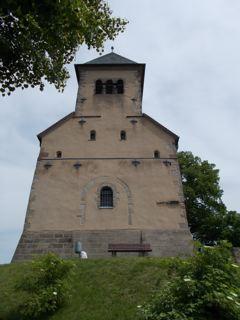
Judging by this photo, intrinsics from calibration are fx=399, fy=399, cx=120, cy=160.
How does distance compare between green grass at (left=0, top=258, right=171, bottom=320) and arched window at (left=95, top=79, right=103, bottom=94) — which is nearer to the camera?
green grass at (left=0, top=258, right=171, bottom=320)

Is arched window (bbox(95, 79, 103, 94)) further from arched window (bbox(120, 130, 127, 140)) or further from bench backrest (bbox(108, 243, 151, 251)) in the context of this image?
bench backrest (bbox(108, 243, 151, 251))

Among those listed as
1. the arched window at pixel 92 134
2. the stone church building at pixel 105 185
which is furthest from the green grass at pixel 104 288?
the arched window at pixel 92 134

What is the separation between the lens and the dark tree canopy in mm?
28781

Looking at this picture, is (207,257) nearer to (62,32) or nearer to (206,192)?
(62,32)

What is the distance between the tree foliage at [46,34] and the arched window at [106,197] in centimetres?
839

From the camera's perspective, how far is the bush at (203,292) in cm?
657

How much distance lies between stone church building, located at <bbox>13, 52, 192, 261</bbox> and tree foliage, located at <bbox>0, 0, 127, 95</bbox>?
27.0 feet

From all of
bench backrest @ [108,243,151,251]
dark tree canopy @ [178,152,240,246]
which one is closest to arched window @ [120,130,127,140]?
bench backrest @ [108,243,151,251]

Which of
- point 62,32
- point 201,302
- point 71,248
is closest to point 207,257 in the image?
point 201,302

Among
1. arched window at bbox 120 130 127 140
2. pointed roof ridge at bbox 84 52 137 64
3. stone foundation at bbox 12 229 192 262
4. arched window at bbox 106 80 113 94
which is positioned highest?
pointed roof ridge at bbox 84 52 137 64

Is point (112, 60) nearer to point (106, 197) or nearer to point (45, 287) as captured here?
point (106, 197)

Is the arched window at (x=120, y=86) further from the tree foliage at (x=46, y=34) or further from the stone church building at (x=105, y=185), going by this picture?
the tree foliage at (x=46, y=34)

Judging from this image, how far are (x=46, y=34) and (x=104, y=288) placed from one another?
687 cm

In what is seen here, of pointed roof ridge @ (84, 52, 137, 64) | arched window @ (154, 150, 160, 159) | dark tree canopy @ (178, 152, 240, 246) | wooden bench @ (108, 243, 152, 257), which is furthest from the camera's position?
dark tree canopy @ (178, 152, 240, 246)
